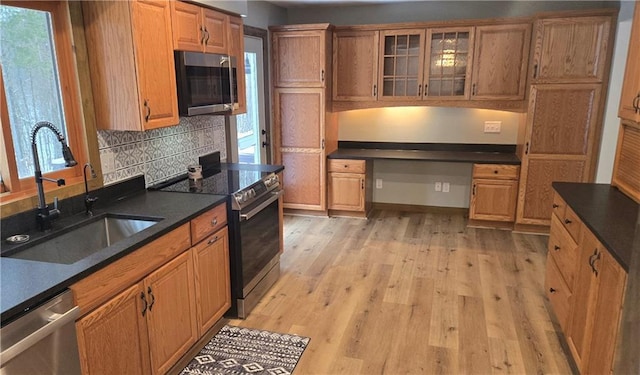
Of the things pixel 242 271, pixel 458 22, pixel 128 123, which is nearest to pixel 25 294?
pixel 128 123

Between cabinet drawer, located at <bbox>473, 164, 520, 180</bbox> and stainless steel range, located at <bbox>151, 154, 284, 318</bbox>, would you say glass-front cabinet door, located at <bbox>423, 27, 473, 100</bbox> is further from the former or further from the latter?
stainless steel range, located at <bbox>151, 154, 284, 318</bbox>

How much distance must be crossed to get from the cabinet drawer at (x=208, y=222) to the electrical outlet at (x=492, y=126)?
3433 mm

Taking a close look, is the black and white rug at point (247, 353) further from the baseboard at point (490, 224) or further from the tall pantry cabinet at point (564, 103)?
the tall pantry cabinet at point (564, 103)

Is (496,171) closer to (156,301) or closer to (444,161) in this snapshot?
(444,161)

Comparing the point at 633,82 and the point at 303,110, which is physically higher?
the point at 633,82

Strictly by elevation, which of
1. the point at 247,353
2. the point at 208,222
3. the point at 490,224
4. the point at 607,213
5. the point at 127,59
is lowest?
the point at 247,353

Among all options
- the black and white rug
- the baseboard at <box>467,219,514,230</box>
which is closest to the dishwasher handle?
the black and white rug

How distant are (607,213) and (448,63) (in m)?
2.74

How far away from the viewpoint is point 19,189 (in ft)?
6.97

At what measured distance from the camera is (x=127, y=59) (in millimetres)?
2330

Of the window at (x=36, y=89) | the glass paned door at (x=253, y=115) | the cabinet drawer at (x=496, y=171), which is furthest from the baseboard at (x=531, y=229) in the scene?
the window at (x=36, y=89)

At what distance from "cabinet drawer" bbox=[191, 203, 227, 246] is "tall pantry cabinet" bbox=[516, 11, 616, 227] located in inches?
126

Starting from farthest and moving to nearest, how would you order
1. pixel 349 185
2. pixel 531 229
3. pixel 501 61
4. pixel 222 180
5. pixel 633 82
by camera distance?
pixel 349 185, pixel 531 229, pixel 501 61, pixel 222 180, pixel 633 82

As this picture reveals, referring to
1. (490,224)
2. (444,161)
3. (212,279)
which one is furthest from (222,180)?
(490,224)
